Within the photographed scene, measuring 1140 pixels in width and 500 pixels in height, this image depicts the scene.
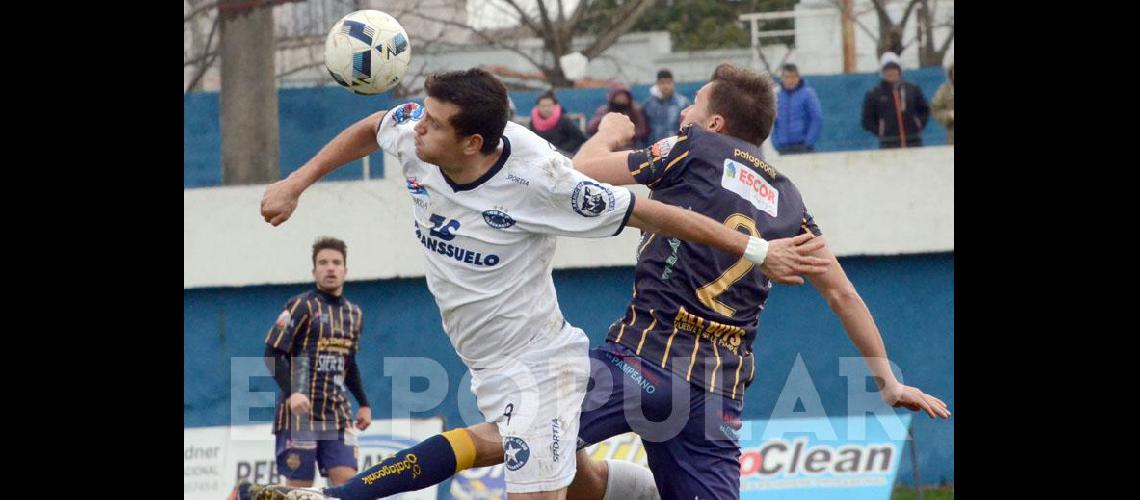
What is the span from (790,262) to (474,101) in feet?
4.93

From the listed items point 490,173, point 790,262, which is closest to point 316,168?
point 490,173

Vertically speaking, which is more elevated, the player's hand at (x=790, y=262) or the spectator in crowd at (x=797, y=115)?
the spectator in crowd at (x=797, y=115)

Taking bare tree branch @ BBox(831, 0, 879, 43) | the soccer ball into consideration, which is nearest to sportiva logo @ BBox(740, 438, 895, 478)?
bare tree branch @ BBox(831, 0, 879, 43)

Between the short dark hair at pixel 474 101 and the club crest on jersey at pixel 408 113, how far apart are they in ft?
0.86

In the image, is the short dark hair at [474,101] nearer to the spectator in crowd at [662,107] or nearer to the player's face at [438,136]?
the player's face at [438,136]

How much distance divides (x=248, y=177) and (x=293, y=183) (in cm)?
786

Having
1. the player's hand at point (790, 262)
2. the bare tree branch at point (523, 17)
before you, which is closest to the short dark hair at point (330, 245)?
the bare tree branch at point (523, 17)

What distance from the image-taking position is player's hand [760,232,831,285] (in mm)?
5762

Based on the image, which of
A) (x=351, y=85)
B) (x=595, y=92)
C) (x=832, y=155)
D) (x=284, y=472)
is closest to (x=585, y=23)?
(x=595, y=92)

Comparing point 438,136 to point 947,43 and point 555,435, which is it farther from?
point 947,43

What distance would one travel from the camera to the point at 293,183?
243 inches

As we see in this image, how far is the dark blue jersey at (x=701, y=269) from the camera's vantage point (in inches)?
250

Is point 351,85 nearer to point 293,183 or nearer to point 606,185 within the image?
point 293,183

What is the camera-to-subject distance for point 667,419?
634 centimetres
